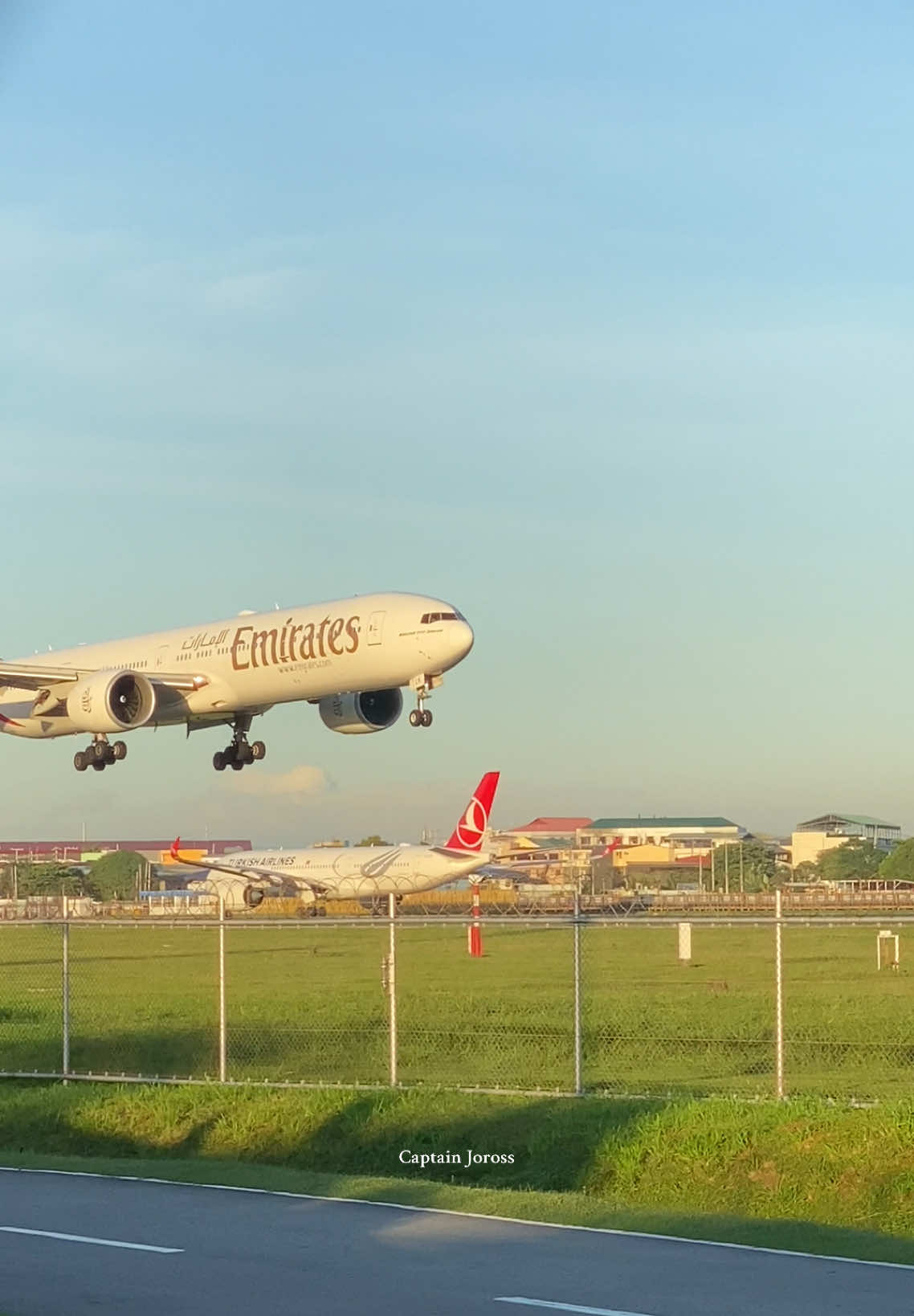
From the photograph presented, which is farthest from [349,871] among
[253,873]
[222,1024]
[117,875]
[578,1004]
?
[578,1004]

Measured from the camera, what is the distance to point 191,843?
166375 millimetres

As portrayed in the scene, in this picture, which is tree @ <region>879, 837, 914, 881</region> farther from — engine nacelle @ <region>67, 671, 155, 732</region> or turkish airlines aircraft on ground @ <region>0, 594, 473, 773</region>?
engine nacelle @ <region>67, 671, 155, 732</region>

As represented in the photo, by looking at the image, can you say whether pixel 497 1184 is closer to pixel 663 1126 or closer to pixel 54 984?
pixel 663 1126

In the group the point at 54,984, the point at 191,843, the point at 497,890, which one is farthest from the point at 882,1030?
the point at 191,843

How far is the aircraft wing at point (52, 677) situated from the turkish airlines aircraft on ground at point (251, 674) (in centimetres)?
4

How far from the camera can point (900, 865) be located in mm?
82562

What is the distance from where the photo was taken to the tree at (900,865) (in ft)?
263

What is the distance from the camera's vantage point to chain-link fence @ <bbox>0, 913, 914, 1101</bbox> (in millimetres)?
18766

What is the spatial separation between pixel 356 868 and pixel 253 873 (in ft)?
17.2

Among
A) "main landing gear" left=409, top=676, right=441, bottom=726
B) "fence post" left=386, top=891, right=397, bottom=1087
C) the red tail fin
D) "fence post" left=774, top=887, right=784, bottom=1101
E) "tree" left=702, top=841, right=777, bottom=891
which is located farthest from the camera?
"tree" left=702, top=841, right=777, bottom=891

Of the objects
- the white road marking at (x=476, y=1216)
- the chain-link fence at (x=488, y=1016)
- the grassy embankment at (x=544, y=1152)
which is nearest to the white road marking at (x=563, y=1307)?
the white road marking at (x=476, y=1216)

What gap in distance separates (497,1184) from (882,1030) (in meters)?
9.70

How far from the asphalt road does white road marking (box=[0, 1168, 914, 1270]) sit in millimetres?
52
